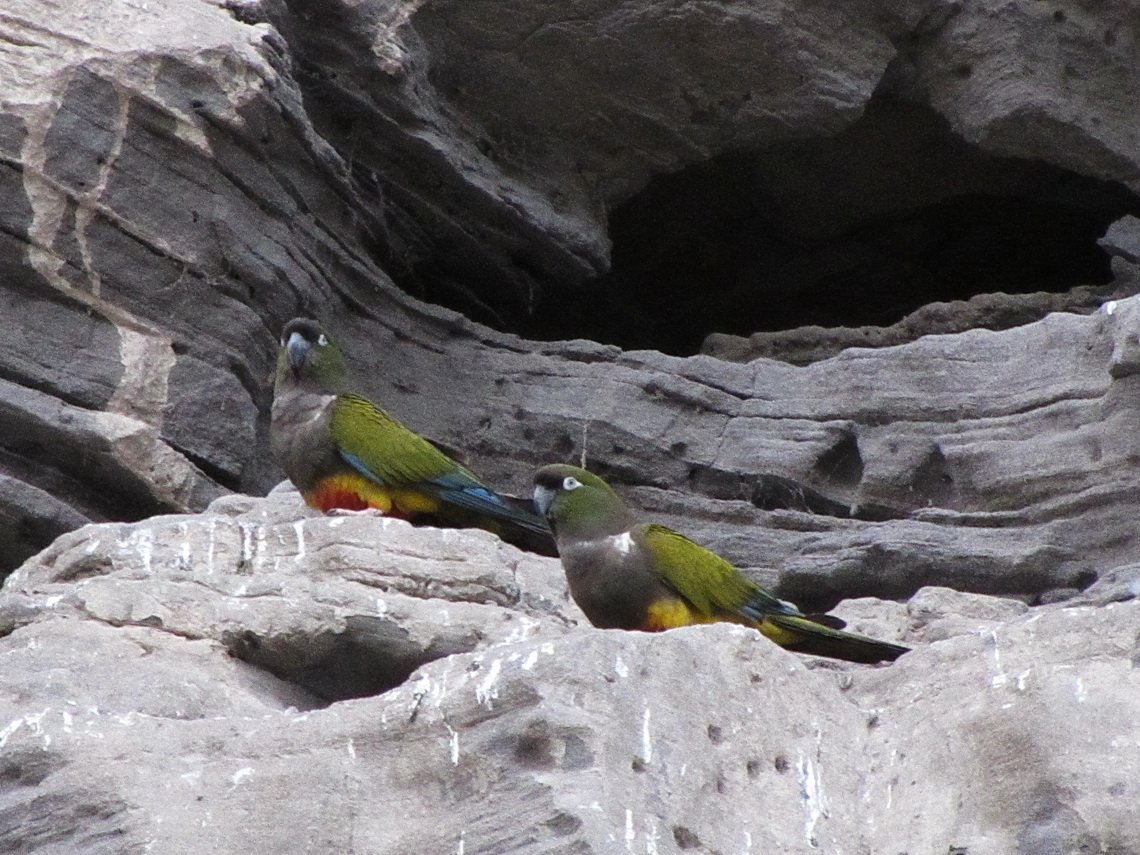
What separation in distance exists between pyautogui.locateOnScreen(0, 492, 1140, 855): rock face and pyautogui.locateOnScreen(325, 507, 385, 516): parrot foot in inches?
25.4

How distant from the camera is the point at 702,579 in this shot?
631 centimetres

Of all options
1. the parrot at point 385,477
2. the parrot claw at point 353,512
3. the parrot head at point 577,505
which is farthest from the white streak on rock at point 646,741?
the parrot at point 385,477

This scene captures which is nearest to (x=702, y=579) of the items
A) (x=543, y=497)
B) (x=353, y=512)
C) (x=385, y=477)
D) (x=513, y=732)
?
(x=543, y=497)

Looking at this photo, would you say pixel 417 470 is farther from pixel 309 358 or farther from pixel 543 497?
pixel 309 358

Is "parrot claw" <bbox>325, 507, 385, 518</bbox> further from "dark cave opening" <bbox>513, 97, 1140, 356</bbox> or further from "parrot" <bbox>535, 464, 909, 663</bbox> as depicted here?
"dark cave opening" <bbox>513, 97, 1140, 356</bbox>

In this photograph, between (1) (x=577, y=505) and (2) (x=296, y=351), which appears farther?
(2) (x=296, y=351)

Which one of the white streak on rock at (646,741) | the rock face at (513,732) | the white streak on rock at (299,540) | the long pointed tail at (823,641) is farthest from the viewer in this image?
the long pointed tail at (823,641)

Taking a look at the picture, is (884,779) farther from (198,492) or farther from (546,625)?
(198,492)

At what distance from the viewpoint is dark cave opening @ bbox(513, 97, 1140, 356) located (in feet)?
34.2

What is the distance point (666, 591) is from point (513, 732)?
1.76 m

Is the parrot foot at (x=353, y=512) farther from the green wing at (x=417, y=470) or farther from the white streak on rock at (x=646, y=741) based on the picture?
the white streak on rock at (x=646, y=741)

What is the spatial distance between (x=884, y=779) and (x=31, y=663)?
2.36 meters

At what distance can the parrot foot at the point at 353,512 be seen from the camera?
6480mm

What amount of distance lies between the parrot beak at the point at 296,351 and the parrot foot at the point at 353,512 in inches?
27.9
